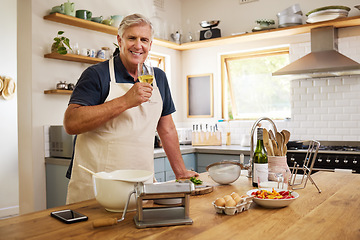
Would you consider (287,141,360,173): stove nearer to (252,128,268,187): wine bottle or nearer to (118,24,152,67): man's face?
(252,128,268,187): wine bottle

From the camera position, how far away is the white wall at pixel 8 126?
5.21 m

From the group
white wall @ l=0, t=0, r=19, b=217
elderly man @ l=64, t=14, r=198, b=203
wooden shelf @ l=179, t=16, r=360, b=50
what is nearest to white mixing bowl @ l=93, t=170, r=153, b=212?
elderly man @ l=64, t=14, r=198, b=203

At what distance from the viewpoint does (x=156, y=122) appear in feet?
7.82

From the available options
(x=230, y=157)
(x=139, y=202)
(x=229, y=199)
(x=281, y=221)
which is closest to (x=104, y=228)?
(x=139, y=202)

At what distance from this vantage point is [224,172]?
2094mm

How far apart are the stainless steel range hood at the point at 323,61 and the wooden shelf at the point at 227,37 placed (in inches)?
5.2

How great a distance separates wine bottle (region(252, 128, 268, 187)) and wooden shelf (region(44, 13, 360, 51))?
2686 millimetres

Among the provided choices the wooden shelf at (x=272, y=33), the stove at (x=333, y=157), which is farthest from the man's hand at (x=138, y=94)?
the wooden shelf at (x=272, y=33)

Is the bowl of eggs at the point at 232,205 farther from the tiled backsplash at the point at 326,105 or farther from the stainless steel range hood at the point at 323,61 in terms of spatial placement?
the tiled backsplash at the point at 326,105

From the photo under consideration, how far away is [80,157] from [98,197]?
0.81 meters

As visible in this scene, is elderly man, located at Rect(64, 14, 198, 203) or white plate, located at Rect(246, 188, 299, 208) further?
elderly man, located at Rect(64, 14, 198, 203)

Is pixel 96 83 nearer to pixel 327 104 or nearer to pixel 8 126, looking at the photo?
pixel 327 104

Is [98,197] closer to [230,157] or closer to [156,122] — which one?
[156,122]

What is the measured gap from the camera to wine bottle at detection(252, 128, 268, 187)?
2041 millimetres
